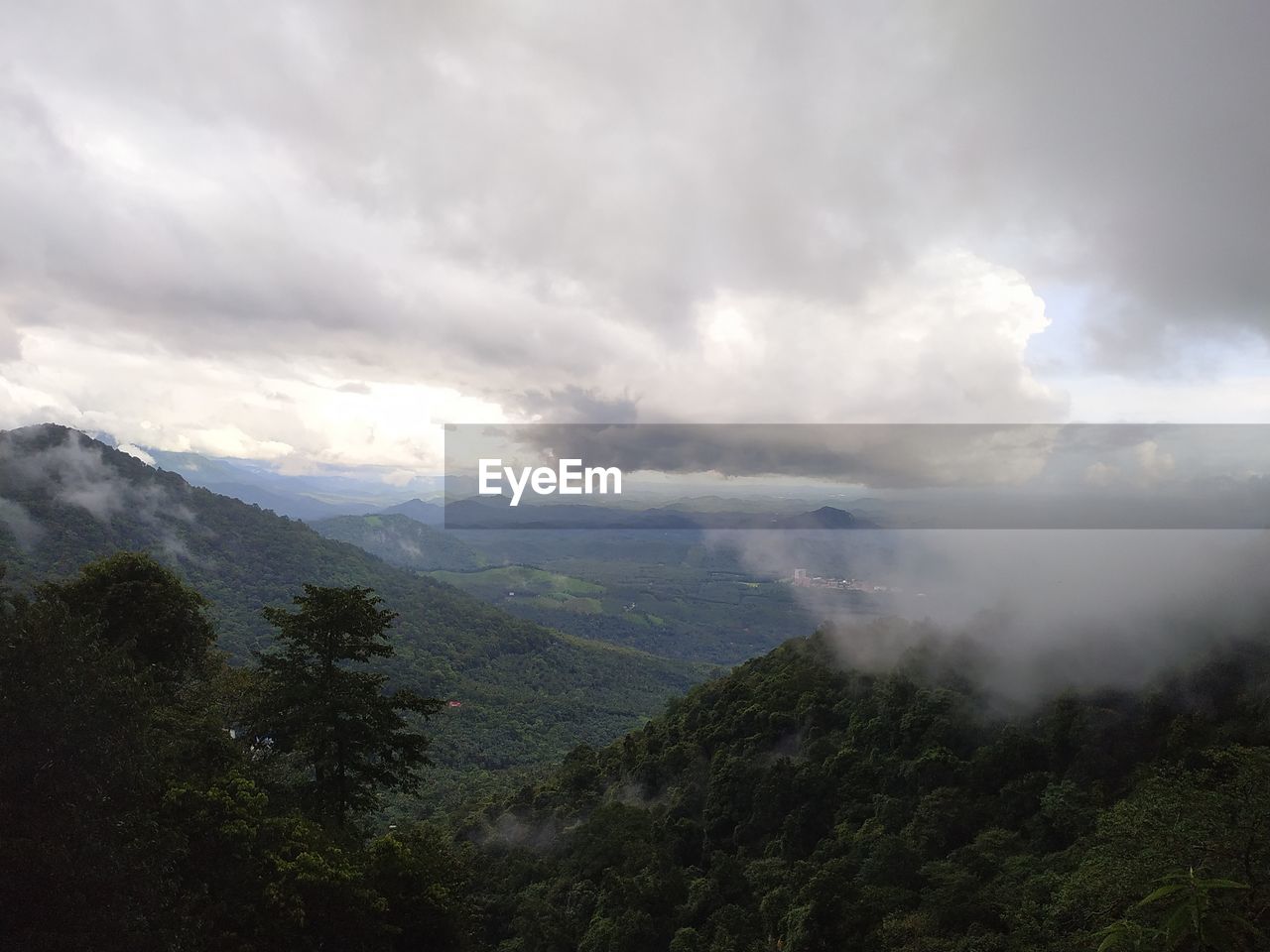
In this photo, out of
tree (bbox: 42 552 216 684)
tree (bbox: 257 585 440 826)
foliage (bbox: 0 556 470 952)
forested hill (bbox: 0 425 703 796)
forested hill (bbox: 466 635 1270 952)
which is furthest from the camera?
forested hill (bbox: 0 425 703 796)

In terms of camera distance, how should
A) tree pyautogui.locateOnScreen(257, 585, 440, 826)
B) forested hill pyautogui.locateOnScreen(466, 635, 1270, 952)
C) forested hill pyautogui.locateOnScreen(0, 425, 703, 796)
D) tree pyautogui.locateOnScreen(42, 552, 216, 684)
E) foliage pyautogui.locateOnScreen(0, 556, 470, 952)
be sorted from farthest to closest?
forested hill pyautogui.locateOnScreen(0, 425, 703, 796) → tree pyautogui.locateOnScreen(42, 552, 216, 684) → tree pyautogui.locateOnScreen(257, 585, 440, 826) → forested hill pyautogui.locateOnScreen(466, 635, 1270, 952) → foliage pyautogui.locateOnScreen(0, 556, 470, 952)

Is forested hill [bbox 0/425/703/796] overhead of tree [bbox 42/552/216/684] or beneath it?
beneath

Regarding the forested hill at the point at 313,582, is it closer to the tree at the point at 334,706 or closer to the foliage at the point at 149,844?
the tree at the point at 334,706

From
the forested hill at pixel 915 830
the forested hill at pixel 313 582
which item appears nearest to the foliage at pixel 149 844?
the forested hill at pixel 915 830

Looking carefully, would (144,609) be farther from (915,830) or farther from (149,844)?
(915,830)

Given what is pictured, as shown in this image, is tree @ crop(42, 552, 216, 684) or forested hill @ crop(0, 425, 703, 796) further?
forested hill @ crop(0, 425, 703, 796)

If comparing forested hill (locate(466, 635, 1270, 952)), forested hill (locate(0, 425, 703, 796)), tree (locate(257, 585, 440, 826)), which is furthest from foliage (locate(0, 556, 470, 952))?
forested hill (locate(0, 425, 703, 796))

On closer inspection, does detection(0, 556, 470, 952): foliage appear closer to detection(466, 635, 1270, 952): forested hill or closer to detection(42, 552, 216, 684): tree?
Answer: detection(42, 552, 216, 684): tree
